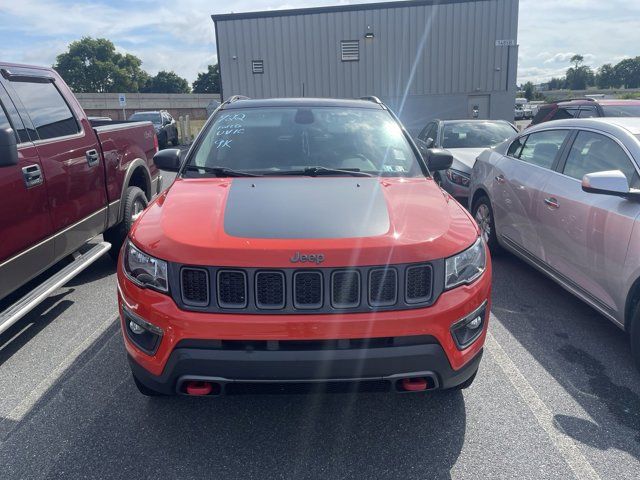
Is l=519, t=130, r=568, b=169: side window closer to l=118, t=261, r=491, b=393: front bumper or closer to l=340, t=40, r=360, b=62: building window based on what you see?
l=118, t=261, r=491, b=393: front bumper

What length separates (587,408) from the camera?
2977 mm

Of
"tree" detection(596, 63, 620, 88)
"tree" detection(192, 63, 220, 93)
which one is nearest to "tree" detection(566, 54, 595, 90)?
"tree" detection(596, 63, 620, 88)

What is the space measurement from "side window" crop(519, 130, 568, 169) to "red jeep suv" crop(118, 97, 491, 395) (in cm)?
239

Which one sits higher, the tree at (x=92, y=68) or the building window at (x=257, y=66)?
the tree at (x=92, y=68)

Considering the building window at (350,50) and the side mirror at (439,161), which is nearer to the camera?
the side mirror at (439,161)

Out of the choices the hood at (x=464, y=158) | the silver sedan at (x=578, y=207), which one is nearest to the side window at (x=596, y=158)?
the silver sedan at (x=578, y=207)

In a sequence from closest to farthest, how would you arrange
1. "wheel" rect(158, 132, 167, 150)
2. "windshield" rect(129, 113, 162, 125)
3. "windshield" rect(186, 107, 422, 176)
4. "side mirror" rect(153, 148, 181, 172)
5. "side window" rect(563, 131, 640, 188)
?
"windshield" rect(186, 107, 422, 176), "side window" rect(563, 131, 640, 188), "side mirror" rect(153, 148, 181, 172), "wheel" rect(158, 132, 167, 150), "windshield" rect(129, 113, 162, 125)

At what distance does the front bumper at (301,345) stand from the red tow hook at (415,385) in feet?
0.22

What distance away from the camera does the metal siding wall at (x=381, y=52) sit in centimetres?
1980

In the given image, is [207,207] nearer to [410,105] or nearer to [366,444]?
[366,444]

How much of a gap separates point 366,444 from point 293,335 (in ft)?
2.71

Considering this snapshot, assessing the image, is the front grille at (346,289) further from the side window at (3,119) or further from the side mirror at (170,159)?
the side window at (3,119)

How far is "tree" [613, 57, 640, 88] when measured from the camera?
3039 inches

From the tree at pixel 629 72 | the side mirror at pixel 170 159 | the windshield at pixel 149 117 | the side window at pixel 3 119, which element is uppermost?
the tree at pixel 629 72
